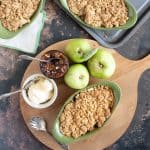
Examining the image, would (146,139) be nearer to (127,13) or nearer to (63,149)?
(63,149)

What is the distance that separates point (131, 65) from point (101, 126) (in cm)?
18

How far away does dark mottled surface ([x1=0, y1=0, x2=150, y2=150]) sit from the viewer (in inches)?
43.1

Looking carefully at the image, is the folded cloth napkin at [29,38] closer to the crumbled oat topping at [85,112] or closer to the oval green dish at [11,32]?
the oval green dish at [11,32]

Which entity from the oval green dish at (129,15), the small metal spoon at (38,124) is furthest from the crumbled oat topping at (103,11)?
the small metal spoon at (38,124)

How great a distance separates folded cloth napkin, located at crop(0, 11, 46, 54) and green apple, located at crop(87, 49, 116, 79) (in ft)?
0.51

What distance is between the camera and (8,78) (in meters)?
1.10

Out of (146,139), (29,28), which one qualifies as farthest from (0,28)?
(146,139)

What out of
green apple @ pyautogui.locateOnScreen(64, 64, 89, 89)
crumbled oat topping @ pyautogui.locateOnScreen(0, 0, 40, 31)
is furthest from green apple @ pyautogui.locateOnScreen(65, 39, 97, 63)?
crumbled oat topping @ pyautogui.locateOnScreen(0, 0, 40, 31)

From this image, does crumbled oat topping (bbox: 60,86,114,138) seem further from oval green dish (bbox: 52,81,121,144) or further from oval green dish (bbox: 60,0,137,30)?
oval green dish (bbox: 60,0,137,30)

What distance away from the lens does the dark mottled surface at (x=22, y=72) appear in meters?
1.09

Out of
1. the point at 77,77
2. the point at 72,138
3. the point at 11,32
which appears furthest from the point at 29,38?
the point at 72,138

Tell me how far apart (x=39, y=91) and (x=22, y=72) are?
92 millimetres

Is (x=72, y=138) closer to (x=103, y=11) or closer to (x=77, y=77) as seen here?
(x=77, y=77)

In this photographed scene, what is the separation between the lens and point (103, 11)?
108 cm
